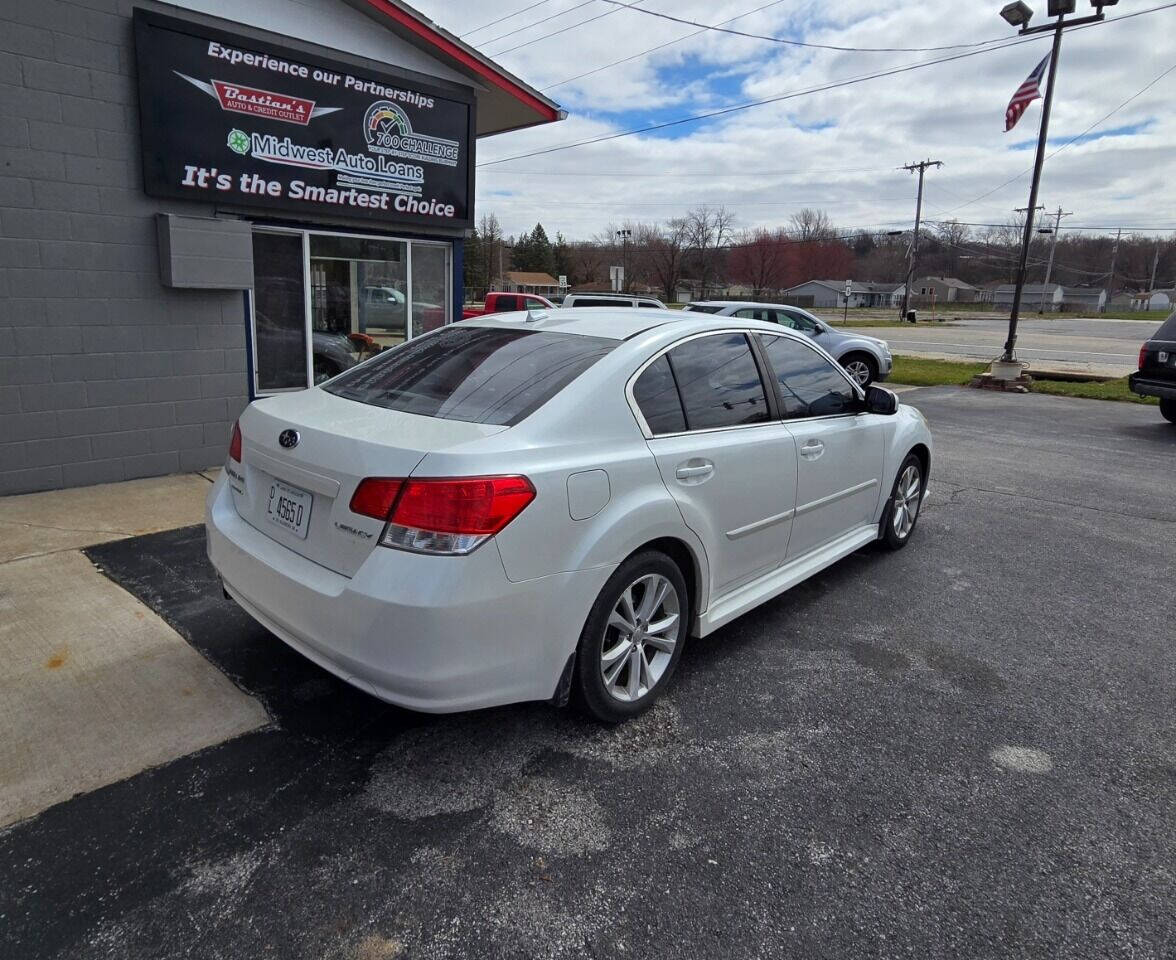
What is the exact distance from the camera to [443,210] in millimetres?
8336

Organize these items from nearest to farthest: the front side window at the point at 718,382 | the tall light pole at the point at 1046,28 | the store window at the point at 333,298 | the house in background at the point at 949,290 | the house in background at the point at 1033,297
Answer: the front side window at the point at 718,382, the store window at the point at 333,298, the tall light pole at the point at 1046,28, the house in background at the point at 1033,297, the house in background at the point at 949,290

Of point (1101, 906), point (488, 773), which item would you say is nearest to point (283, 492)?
point (488, 773)

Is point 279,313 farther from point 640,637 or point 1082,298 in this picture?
point 1082,298

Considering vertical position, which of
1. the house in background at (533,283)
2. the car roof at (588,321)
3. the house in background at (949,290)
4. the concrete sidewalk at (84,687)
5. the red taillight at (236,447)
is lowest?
the concrete sidewalk at (84,687)

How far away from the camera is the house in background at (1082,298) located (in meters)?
114

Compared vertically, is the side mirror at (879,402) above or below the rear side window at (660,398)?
below

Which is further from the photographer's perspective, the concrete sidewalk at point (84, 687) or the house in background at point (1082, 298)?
the house in background at point (1082, 298)

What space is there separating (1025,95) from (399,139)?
11658 millimetres

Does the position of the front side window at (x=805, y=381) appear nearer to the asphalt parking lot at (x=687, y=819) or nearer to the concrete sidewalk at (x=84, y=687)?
the asphalt parking lot at (x=687, y=819)

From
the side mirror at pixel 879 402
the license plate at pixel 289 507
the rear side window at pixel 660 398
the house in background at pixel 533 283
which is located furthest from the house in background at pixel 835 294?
the license plate at pixel 289 507

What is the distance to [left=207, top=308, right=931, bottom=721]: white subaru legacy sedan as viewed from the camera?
2.43 meters

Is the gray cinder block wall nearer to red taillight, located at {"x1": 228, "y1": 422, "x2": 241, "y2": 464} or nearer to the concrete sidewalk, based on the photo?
the concrete sidewalk

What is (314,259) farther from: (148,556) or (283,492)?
(283,492)

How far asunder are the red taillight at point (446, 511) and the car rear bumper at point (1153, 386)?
1165 cm
